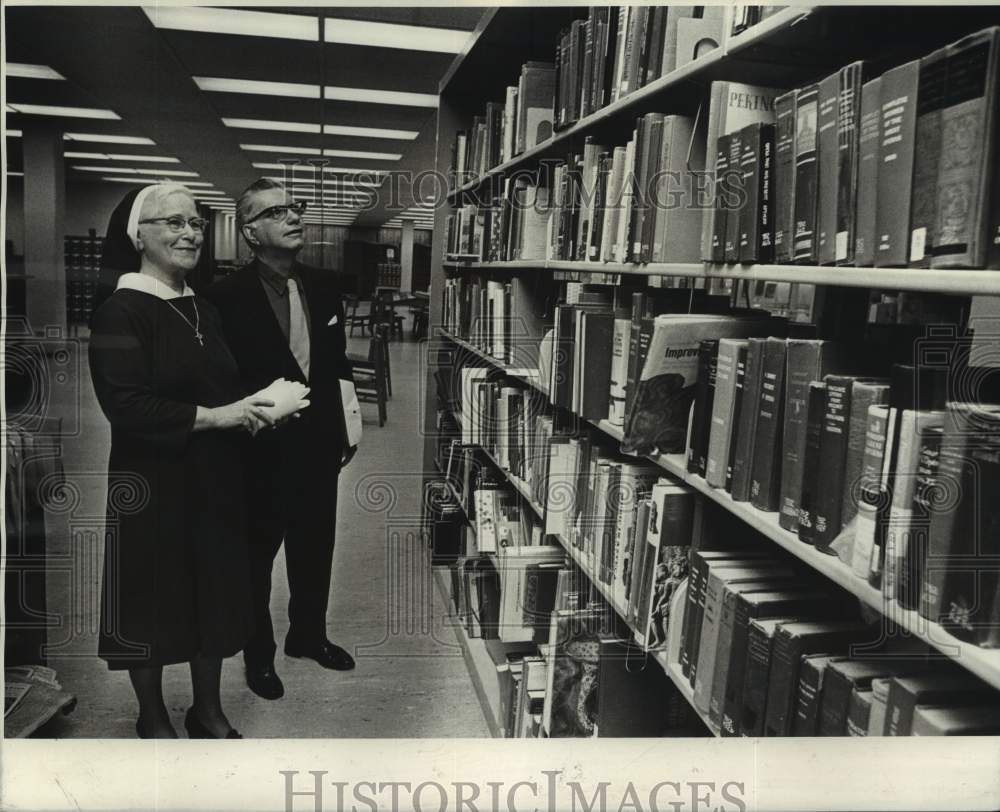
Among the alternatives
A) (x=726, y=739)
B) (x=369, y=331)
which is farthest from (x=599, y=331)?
(x=726, y=739)

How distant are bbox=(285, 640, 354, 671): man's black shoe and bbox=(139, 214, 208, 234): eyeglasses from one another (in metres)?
1.02

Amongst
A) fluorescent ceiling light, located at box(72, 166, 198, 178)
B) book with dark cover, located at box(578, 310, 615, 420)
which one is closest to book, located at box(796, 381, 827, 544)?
book with dark cover, located at box(578, 310, 615, 420)

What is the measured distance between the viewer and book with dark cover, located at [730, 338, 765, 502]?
4.15 ft

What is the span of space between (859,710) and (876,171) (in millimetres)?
733

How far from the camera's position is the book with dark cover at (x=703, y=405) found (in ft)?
4.61

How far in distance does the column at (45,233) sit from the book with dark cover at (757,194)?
1360 millimetres

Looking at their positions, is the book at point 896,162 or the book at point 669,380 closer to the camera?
the book at point 896,162

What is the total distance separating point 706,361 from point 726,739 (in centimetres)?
68

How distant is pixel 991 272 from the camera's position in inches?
34.7

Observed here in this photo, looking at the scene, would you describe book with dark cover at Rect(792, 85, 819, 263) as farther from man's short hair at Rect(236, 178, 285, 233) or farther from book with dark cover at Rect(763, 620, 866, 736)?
man's short hair at Rect(236, 178, 285, 233)

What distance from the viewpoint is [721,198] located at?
1.34 meters

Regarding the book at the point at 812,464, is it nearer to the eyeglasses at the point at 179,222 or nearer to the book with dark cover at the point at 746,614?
the book with dark cover at the point at 746,614

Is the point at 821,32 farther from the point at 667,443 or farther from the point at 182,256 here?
the point at 182,256

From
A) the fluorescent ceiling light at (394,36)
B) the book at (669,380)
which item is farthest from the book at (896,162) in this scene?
the fluorescent ceiling light at (394,36)
